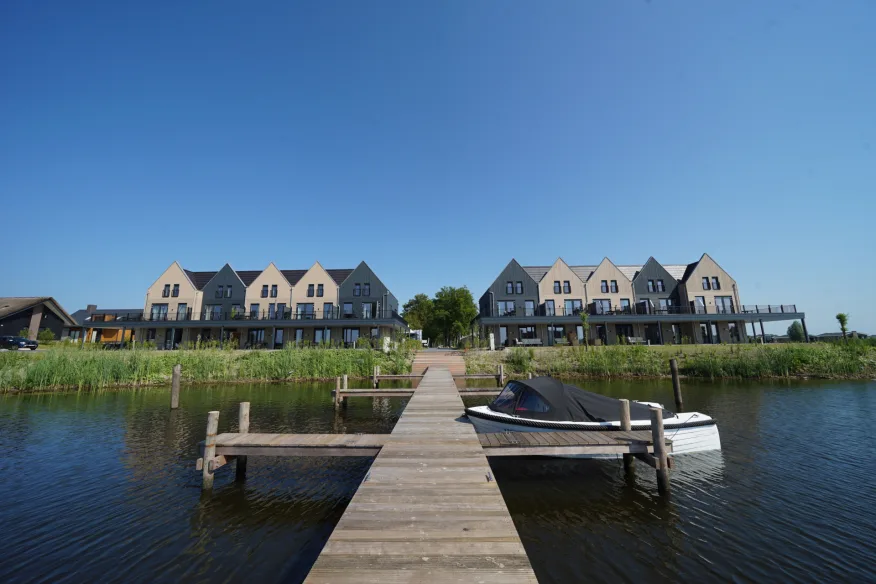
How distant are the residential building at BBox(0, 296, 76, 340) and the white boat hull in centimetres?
6036

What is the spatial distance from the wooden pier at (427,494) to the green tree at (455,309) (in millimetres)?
43078

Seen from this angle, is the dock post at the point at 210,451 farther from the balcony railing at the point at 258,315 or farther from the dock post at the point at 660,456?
the balcony railing at the point at 258,315

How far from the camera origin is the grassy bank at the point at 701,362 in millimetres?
24047

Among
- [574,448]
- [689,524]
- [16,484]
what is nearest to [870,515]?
[689,524]

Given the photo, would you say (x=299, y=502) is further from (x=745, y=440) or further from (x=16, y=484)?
(x=745, y=440)

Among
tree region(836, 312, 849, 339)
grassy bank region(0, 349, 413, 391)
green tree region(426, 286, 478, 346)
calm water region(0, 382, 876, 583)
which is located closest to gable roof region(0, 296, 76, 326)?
grassy bank region(0, 349, 413, 391)

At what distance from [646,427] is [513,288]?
34.6 metres

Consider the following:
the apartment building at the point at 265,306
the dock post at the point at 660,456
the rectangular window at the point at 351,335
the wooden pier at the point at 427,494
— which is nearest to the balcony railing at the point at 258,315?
the apartment building at the point at 265,306

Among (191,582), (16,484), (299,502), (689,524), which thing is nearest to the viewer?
(191,582)

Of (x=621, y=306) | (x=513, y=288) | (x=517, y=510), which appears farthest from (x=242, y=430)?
(x=621, y=306)

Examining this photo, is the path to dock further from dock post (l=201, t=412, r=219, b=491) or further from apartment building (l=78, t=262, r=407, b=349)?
apartment building (l=78, t=262, r=407, b=349)

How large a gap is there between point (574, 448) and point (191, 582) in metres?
6.86

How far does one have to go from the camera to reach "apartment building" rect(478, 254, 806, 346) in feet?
130

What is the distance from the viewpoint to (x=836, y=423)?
12.8 meters
